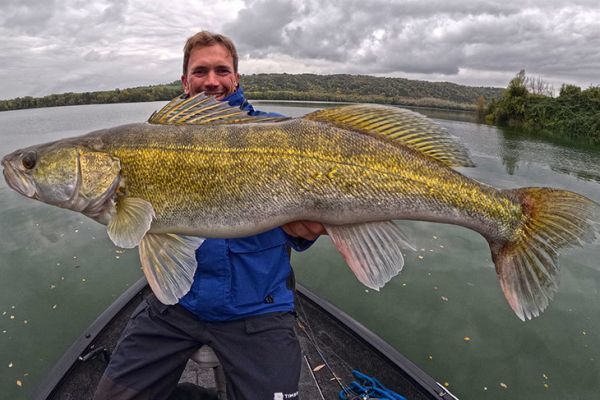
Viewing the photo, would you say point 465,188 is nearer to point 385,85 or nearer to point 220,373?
point 220,373

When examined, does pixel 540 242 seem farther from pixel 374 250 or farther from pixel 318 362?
pixel 318 362

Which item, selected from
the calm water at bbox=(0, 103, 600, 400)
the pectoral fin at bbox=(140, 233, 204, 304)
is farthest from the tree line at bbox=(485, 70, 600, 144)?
the pectoral fin at bbox=(140, 233, 204, 304)

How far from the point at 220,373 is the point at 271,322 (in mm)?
901

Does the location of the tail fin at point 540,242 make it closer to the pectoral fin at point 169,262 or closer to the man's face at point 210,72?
the pectoral fin at point 169,262

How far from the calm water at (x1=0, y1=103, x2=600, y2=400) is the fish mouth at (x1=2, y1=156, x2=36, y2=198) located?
404 cm

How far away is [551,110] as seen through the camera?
43.2m

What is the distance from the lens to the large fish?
2244 mm

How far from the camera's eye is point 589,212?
2137 mm

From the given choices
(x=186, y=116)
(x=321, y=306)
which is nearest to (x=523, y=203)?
(x=186, y=116)

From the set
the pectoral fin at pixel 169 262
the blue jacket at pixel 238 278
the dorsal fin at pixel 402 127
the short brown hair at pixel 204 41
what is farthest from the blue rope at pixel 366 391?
the short brown hair at pixel 204 41

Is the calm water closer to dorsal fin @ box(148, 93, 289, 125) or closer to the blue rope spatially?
the blue rope

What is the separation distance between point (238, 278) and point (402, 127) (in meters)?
1.69

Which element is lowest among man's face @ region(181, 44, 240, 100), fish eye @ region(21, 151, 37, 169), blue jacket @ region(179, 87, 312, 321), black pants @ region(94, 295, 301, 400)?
black pants @ region(94, 295, 301, 400)

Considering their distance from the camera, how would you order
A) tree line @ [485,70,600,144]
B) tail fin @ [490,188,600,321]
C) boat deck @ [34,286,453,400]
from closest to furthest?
tail fin @ [490,188,600,321] < boat deck @ [34,286,453,400] < tree line @ [485,70,600,144]
